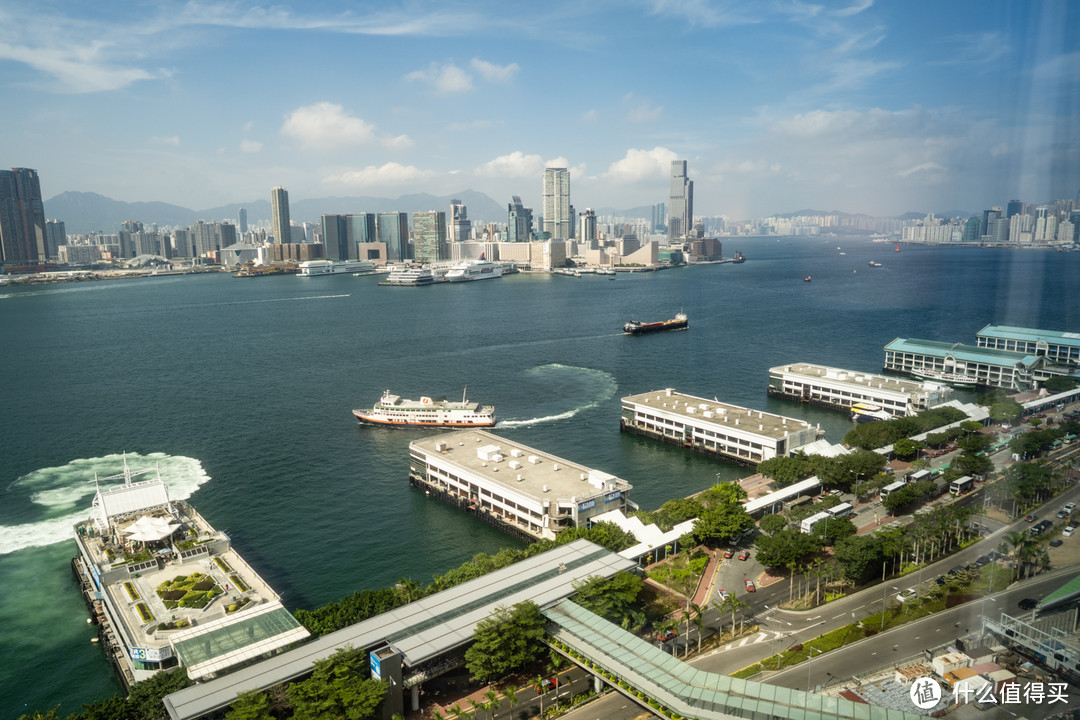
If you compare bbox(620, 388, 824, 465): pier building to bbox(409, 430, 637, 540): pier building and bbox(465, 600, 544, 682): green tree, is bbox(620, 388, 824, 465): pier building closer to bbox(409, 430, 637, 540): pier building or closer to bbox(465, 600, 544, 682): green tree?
bbox(409, 430, 637, 540): pier building

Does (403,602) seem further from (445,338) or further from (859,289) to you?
(859,289)

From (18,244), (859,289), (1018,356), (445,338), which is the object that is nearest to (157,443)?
(445,338)

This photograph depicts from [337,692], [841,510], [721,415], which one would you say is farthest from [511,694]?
[721,415]

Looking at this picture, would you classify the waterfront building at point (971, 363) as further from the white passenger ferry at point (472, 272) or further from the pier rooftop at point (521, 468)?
the white passenger ferry at point (472, 272)

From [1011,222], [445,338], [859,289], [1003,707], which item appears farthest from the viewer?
[859,289]

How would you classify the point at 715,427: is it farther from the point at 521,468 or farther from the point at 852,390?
the point at 852,390

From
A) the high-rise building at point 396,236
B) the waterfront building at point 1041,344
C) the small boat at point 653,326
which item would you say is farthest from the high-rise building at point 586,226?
the waterfront building at point 1041,344
